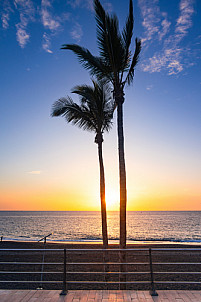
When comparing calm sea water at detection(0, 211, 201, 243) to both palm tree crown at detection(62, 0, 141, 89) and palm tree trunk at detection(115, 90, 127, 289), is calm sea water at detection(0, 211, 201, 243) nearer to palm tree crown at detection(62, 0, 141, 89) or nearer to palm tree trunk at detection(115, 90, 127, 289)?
palm tree trunk at detection(115, 90, 127, 289)

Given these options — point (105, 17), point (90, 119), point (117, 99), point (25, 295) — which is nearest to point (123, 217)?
point (25, 295)

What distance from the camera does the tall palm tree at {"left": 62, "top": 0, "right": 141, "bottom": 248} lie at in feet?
21.4

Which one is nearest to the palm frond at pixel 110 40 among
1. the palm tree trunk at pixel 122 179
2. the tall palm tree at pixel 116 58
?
the tall palm tree at pixel 116 58

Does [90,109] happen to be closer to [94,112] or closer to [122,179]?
[94,112]

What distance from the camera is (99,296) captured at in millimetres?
4895

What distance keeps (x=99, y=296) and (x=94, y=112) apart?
6.57m

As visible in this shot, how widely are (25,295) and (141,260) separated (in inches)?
461

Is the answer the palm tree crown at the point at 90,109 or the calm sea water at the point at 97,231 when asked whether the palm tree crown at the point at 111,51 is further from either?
the calm sea water at the point at 97,231

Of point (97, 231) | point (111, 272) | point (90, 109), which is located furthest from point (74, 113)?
point (97, 231)

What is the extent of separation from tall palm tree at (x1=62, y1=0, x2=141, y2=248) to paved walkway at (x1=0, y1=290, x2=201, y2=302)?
5.27 feet

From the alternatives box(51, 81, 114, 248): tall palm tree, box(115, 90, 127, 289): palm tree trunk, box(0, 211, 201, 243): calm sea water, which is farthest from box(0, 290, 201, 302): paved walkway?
box(0, 211, 201, 243): calm sea water

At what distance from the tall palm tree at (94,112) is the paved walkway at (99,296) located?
3.60 metres

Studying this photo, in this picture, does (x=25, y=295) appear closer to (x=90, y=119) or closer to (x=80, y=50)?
(x=90, y=119)

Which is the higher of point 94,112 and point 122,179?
point 94,112
